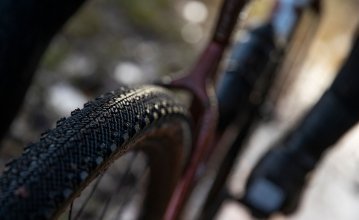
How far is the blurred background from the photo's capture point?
3.06 meters

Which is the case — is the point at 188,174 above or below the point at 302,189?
above

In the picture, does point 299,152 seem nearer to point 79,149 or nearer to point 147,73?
point 79,149

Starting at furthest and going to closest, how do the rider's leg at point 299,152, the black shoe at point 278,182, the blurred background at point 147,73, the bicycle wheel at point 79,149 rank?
the blurred background at point 147,73 < the black shoe at point 278,182 < the rider's leg at point 299,152 < the bicycle wheel at point 79,149

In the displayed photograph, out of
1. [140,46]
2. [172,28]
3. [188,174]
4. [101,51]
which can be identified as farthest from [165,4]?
[188,174]

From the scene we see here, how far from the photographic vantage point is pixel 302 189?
204 centimetres

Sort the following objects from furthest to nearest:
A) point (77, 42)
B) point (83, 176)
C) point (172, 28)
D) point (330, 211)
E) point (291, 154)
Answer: point (172, 28) < point (77, 42) < point (330, 211) < point (291, 154) < point (83, 176)

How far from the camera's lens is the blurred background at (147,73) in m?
3.06

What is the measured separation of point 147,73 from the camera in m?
3.96

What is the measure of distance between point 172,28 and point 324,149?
295 cm

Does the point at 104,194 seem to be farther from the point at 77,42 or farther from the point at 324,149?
the point at 77,42

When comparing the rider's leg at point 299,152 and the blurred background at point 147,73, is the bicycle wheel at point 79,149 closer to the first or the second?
the rider's leg at point 299,152

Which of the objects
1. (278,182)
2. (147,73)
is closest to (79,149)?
(278,182)

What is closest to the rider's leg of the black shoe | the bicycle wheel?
the black shoe

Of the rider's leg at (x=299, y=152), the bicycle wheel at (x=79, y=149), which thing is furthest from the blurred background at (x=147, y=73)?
the bicycle wheel at (x=79, y=149)
